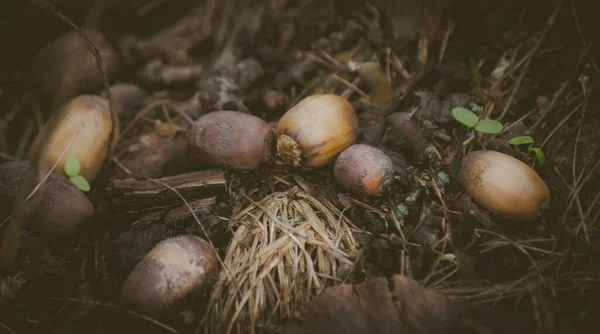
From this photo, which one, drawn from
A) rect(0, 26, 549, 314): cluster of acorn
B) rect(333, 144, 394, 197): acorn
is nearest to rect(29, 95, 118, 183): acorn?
rect(0, 26, 549, 314): cluster of acorn

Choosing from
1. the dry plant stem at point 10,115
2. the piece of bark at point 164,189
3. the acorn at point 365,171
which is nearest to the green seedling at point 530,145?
the acorn at point 365,171

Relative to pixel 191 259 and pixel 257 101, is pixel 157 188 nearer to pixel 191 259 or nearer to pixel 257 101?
pixel 191 259

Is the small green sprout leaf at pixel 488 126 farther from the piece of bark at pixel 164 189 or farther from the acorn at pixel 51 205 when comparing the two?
the acorn at pixel 51 205

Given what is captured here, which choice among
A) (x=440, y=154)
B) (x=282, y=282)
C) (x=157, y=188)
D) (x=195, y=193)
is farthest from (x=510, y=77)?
(x=157, y=188)

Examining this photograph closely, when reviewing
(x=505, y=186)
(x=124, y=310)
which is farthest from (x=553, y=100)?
(x=124, y=310)

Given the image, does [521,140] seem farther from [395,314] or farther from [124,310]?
[124,310]
